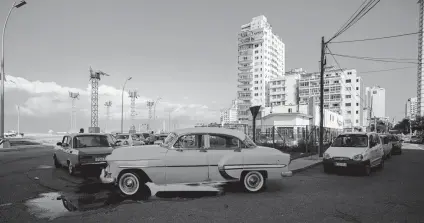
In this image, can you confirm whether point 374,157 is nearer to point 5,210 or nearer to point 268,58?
point 5,210

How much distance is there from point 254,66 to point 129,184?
11413 cm

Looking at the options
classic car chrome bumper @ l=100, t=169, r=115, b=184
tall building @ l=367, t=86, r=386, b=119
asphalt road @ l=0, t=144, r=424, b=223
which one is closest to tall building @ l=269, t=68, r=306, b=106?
tall building @ l=367, t=86, r=386, b=119

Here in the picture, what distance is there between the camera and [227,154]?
7.22m

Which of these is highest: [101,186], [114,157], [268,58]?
[268,58]

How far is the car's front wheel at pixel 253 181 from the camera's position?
24.4ft

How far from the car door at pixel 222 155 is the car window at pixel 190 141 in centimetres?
21

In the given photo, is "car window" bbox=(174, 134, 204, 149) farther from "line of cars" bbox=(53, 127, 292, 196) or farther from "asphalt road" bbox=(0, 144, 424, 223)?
"asphalt road" bbox=(0, 144, 424, 223)

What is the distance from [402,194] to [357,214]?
284 cm

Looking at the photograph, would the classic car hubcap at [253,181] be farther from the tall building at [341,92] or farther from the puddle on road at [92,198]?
the tall building at [341,92]

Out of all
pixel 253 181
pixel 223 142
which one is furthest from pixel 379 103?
pixel 223 142

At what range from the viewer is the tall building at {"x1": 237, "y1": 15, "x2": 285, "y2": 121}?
11675 centimetres

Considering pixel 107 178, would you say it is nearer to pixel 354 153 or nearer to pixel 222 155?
pixel 222 155

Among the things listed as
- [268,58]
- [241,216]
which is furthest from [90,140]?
[268,58]

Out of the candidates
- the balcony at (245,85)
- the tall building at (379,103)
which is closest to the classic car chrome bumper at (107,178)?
the balcony at (245,85)
